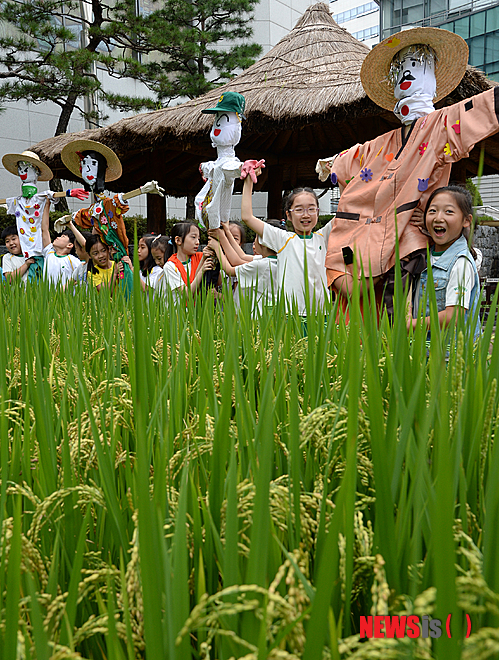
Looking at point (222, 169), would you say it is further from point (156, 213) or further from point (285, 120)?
point (156, 213)

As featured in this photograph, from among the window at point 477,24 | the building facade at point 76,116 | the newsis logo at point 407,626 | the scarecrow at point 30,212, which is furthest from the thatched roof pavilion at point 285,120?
the window at point 477,24

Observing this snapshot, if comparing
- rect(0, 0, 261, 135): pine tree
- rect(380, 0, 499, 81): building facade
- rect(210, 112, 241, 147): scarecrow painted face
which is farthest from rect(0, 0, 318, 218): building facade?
rect(210, 112, 241, 147): scarecrow painted face

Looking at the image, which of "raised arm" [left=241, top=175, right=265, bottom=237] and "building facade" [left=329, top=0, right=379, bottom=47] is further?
"building facade" [left=329, top=0, right=379, bottom=47]

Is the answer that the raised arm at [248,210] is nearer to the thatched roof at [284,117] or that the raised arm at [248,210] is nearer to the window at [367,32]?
the thatched roof at [284,117]

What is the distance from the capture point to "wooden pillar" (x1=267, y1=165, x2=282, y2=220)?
19.0ft

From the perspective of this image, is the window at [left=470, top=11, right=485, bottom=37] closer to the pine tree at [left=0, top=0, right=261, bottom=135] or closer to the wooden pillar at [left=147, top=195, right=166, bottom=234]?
the pine tree at [left=0, top=0, right=261, bottom=135]

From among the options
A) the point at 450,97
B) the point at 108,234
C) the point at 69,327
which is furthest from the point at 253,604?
the point at 450,97

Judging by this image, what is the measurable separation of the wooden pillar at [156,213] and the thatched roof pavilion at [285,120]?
5 cm

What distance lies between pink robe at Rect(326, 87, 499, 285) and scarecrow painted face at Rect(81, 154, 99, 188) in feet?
5.62

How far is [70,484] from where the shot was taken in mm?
425

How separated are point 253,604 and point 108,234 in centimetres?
271

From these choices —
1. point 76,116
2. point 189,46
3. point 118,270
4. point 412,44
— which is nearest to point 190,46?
point 189,46

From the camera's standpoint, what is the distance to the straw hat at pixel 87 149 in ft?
9.76

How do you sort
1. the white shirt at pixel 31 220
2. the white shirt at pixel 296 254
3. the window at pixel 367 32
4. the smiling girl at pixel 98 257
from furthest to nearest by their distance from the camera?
1. the window at pixel 367 32
2. the white shirt at pixel 31 220
3. the smiling girl at pixel 98 257
4. the white shirt at pixel 296 254
